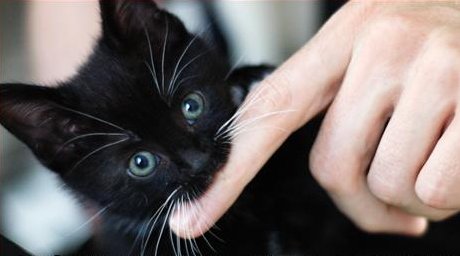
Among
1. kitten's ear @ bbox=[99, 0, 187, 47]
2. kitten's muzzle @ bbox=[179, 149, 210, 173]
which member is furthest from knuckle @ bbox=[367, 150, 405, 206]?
kitten's ear @ bbox=[99, 0, 187, 47]

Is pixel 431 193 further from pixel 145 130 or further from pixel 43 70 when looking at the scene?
pixel 43 70

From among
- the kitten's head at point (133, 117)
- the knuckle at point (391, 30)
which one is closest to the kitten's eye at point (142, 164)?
the kitten's head at point (133, 117)

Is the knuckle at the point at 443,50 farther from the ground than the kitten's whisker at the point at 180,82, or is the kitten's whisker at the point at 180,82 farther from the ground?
the kitten's whisker at the point at 180,82

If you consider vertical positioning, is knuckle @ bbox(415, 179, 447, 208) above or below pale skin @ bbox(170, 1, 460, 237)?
below

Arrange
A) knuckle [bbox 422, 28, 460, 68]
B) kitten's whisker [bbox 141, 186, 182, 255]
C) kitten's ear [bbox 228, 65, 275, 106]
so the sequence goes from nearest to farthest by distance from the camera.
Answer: knuckle [bbox 422, 28, 460, 68], kitten's whisker [bbox 141, 186, 182, 255], kitten's ear [bbox 228, 65, 275, 106]

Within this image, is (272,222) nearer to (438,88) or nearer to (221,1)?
(438,88)

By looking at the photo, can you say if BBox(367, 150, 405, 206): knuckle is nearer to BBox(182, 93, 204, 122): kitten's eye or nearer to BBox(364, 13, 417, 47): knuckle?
BBox(364, 13, 417, 47): knuckle

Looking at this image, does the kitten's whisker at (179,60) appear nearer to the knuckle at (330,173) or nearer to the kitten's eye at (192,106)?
the kitten's eye at (192,106)

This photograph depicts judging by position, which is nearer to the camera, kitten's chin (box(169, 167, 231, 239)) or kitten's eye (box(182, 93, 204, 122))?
kitten's chin (box(169, 167, 231, 239))
